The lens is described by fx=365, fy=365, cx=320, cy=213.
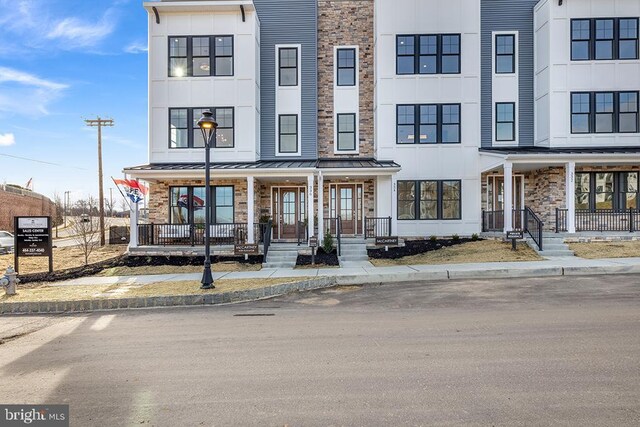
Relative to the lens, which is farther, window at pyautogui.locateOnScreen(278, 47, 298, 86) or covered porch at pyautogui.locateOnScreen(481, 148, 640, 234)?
window at pyautogui.locateOnScreen(278, 47, 298, 86)

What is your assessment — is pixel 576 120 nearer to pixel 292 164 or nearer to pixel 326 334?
pixel 292 164

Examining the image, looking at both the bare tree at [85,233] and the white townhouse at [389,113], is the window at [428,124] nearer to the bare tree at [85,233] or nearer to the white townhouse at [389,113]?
the white townhouse at [389,113]

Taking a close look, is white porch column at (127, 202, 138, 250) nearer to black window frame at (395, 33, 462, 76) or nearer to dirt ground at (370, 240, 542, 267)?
dirt ground at (370, 240, 542, 267)

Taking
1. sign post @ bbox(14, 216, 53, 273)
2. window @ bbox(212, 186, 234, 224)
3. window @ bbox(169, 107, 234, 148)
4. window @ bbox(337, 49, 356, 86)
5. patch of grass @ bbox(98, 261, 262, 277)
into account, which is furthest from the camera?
window @ bbox(337, 49, 356, 86)

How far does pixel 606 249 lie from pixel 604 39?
9901 mm

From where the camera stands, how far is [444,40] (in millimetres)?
17125

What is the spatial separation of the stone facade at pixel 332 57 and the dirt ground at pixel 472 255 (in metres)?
6.08

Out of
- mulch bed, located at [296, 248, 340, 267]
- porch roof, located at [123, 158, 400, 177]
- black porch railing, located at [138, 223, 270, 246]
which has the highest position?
porch roof, located at [123, 158, 400, 177]

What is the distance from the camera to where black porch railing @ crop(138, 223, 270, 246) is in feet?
51.5

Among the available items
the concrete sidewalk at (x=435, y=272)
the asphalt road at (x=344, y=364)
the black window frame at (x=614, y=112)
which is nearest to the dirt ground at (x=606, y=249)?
the concrete sidewalk at (x=435, y=272)

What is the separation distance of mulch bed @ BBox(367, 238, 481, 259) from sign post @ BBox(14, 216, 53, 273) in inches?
468

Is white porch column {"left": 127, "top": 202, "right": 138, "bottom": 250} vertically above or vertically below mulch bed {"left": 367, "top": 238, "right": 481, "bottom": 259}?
above

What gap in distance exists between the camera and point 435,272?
36.8 feet

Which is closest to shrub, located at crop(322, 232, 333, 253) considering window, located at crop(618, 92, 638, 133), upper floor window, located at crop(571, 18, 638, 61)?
upper floor window, located at crop(571, 18, 638, 61)
